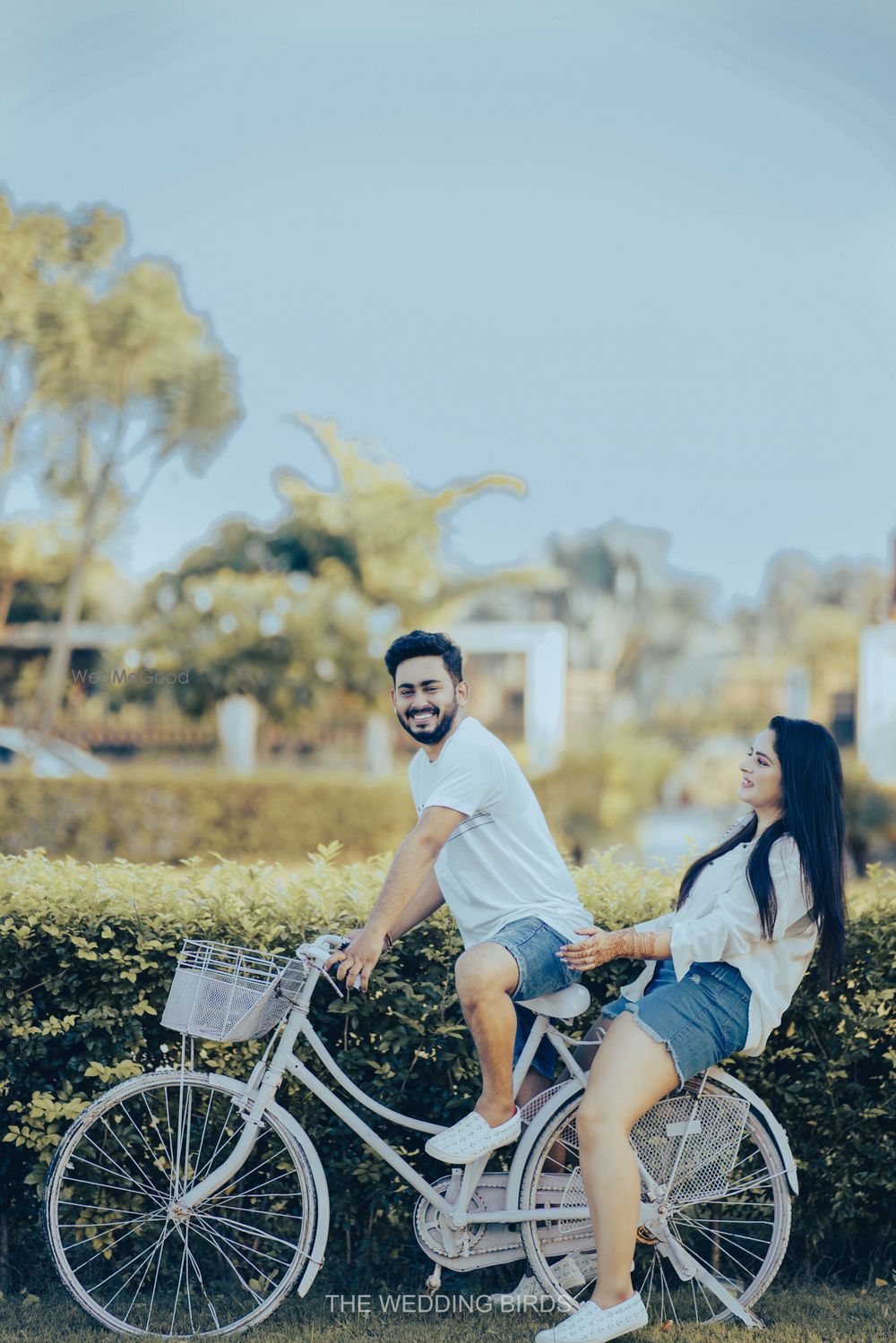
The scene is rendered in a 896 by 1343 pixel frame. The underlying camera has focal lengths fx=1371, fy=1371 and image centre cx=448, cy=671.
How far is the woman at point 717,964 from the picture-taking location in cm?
293

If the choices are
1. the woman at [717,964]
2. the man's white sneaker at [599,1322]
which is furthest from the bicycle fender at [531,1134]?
the man's white sneaker at [599,1322]

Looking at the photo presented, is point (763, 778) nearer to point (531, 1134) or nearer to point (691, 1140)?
point (691, 1140)

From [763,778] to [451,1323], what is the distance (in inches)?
59.4

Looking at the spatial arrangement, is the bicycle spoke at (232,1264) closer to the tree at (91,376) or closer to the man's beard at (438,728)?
the man's beard at (438,728)

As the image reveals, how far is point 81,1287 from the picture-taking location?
316 cm

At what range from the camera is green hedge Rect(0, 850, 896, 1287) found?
134 inches

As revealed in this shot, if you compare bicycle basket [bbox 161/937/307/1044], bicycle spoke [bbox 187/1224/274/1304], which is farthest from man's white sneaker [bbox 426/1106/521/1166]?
bicycle spoke [bbox 187/1224/274/1304]

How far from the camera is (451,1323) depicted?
3275 millimetres

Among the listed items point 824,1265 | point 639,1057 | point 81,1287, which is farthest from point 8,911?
point 824,1265

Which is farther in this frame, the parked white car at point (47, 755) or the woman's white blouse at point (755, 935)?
the parked white car at point (47, 755)

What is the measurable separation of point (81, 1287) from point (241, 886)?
1.01 meters

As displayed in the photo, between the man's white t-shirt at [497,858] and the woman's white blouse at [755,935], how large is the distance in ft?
0.91

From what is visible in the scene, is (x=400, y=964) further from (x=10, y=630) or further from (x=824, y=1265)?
(x=10, y=630)

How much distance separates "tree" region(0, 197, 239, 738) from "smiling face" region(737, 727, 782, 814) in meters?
19.6
